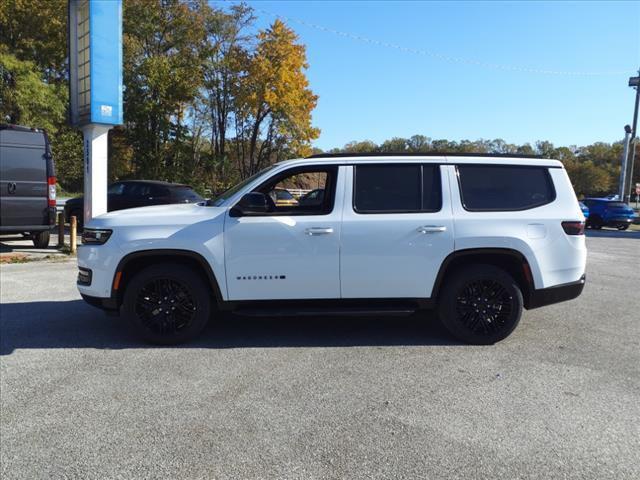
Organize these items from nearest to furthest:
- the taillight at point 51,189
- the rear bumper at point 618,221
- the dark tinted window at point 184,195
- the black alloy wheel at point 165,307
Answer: the black alloy wheel at point 165,307
the taillight at point 51,189
the dark tinted window at point 184,195
the rear bumper at point 618,221

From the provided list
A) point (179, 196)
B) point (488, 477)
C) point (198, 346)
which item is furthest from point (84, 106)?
point (488, 477)

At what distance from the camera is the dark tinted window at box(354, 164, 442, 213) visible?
5148 mm

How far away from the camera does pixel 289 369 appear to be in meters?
4.50

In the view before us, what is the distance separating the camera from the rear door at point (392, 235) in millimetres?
5023

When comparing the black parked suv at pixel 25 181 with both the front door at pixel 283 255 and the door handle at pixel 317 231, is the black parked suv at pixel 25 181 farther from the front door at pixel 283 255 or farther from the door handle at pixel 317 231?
the door handle at pixel 317 231

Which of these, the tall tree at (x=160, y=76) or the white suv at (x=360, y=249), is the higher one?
the tall tree at (x=160, y=76)

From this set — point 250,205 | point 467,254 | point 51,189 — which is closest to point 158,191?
point 51,189

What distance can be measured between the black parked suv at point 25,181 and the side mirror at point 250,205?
25.1 ft

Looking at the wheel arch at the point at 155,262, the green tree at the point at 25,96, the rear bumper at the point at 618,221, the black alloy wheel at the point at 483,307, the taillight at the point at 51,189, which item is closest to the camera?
the wheel arch at the point at 155,262

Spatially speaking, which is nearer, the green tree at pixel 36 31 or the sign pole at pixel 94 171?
the sign pole at pixel 94 171

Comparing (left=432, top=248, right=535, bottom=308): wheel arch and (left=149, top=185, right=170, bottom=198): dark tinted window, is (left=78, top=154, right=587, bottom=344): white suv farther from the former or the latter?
(left=149, top=185, right=170, bottom=198): dark tinted window

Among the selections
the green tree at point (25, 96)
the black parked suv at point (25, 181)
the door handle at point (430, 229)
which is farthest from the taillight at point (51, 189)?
the green tree at point (25, 96)

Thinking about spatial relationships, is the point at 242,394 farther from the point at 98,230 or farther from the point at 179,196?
the point at 179,196

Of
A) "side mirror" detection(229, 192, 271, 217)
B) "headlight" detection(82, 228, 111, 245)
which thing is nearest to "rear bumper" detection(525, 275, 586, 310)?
"side mirror" detection(229, 192, 271, 217)
